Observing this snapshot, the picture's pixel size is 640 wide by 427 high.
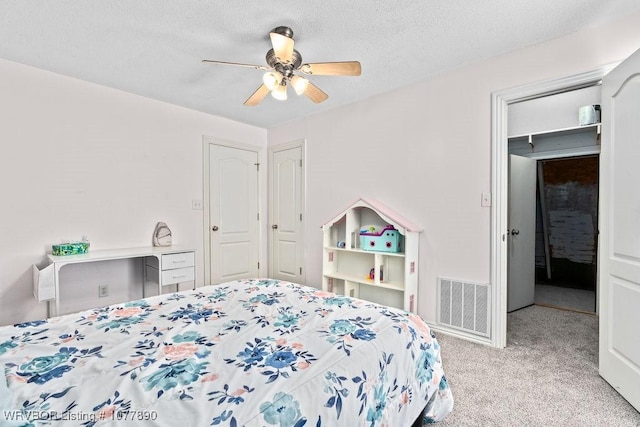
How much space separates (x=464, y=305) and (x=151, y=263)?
9.95 feet

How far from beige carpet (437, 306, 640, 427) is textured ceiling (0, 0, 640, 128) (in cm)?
231

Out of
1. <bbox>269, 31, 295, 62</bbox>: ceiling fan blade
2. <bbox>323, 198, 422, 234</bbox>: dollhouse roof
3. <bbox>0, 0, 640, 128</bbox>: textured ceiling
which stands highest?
<bbox>0, 0, 640, 128</bbox>: textured ceiling

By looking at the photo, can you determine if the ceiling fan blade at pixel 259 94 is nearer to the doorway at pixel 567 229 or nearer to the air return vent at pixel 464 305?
the air return vent at pixel 464 305

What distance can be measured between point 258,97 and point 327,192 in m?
1.59

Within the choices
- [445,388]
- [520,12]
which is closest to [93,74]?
[520,12]

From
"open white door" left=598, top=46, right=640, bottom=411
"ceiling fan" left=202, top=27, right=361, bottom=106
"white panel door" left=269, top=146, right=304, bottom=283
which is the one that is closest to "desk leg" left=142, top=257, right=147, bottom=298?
"white panel door" left=269, top=146, right=304, bottom=283

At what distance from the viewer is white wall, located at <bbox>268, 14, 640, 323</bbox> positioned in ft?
7.35

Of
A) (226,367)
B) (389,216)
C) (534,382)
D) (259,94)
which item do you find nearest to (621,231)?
(534,382)

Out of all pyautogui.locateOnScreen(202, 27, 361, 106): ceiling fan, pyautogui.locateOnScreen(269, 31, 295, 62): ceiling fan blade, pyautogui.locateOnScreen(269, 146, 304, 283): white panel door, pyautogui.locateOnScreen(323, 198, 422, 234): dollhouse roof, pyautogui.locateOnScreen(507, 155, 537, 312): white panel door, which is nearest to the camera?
pyautogui.locateOnScreen(269, 31, 295, 62): ceiling fan blade

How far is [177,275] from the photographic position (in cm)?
311

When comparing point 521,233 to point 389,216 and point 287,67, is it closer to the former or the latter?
point 389,216

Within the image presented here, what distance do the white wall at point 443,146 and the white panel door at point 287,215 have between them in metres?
0.59

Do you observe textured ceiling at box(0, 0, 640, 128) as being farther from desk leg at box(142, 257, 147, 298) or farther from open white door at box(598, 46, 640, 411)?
desk leg at box(142, 257, 147, 298)

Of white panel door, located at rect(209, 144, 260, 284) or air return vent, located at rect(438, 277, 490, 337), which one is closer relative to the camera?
air return vent, located at rect(438, 277, 490, 337)
